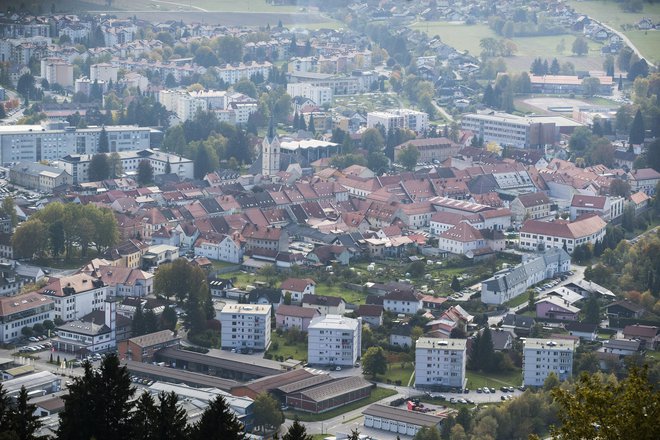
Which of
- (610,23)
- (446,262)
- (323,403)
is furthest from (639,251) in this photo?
(610,23)

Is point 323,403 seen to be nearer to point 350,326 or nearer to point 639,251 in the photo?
point 350,326

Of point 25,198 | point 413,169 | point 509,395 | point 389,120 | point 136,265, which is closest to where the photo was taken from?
point 509,395

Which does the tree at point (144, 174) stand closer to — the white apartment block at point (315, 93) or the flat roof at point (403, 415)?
the white apartment block at point (315, 93)

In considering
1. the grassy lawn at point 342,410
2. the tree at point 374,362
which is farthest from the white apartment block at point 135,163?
the grassy lawn at point 342,410

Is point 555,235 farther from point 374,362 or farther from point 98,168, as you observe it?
point 98,168

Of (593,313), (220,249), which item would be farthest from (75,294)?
(593,313)

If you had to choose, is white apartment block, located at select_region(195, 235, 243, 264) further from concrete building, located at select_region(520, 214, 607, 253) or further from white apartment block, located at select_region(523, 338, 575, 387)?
white apartment block, located at select_region(523, 338, 575, 387)

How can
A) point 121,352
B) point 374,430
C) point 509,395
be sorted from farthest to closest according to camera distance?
point 121,352
point 509,395
point 374,430
